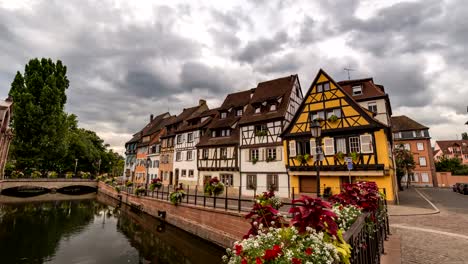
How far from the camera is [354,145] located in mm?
18766

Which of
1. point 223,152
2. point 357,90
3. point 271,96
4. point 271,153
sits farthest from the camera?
point 223,152

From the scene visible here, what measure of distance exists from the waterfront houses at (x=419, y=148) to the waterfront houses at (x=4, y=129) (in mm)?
63170

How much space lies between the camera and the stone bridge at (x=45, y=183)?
34.2 metres

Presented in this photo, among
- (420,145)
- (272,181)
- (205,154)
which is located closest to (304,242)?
(272,181)

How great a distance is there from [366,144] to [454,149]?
7742 centimetres

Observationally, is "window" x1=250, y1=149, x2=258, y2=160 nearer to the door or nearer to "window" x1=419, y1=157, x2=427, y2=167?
the door

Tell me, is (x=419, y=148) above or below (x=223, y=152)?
above

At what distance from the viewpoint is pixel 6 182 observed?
3381 centimetres

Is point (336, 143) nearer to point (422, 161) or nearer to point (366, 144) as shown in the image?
point (366, 144)

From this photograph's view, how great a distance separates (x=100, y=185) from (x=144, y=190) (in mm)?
25681

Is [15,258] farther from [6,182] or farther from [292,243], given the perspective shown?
[6,182]

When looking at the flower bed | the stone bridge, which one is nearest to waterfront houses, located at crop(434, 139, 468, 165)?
the flower bed

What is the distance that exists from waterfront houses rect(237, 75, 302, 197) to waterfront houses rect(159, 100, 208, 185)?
1198cm

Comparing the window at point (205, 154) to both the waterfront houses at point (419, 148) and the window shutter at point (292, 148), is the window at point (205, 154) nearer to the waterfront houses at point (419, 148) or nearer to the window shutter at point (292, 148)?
the window shutter at point (292, 148)
